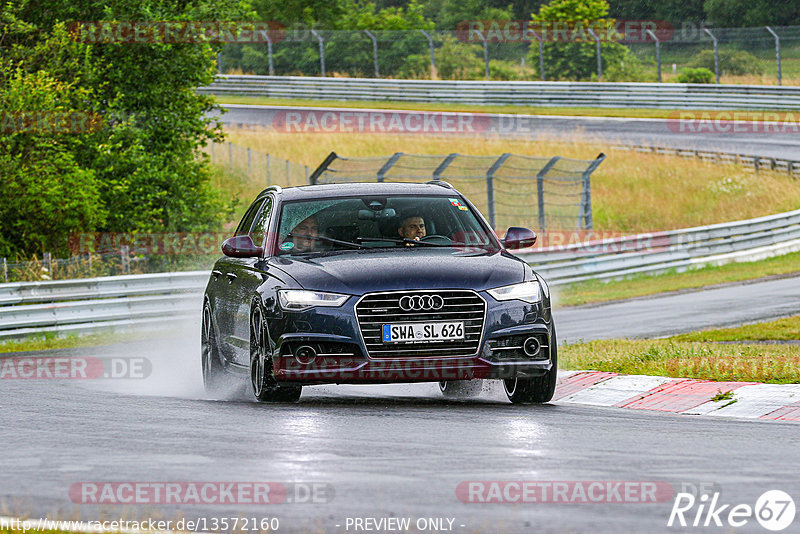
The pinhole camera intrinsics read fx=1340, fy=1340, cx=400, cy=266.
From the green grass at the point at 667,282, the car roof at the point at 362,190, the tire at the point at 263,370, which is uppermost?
the car roof at the point at 362,190

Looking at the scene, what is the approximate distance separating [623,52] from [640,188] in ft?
50.6

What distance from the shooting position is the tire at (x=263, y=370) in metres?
9.48

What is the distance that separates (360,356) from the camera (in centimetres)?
910

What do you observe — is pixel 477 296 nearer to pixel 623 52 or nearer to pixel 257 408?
pixel 257 408

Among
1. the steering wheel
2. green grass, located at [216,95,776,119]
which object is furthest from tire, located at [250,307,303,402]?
green grass, located at [216,95,776,119]

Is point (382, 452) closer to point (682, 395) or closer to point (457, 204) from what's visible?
point (682, 395)

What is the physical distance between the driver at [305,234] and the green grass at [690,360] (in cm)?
327

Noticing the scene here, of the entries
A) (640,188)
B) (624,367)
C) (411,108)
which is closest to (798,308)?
(624,367)

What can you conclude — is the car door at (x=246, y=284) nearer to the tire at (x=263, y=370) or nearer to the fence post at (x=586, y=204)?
the tire at (x=263, y=370)

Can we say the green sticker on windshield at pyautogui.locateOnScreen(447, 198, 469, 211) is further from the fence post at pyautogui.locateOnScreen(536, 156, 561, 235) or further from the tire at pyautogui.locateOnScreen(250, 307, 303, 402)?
the fence post at pyautogui.locateOnScreen(536, 156, 561, 235)

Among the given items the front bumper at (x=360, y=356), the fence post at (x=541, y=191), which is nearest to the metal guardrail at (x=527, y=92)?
the fence post at (x=541, y=191)

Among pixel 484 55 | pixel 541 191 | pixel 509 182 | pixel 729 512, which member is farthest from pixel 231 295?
pixel 484 55

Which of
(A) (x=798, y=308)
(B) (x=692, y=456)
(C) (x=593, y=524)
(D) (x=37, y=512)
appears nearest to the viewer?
(C) (x=593, y=524)

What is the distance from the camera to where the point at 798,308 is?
20.4 m
